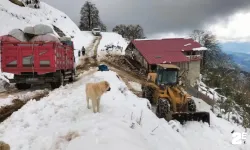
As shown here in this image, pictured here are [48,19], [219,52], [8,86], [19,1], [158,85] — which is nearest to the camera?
[158,85]

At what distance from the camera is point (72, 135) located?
23.4 ft

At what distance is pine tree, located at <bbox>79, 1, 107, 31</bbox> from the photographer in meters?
91.6

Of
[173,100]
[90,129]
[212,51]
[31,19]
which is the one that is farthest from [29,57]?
[212,51]

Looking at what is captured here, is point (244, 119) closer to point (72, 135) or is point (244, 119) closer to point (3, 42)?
point (3, 42)

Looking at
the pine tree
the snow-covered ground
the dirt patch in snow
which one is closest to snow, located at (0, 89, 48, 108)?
the dirt patch in snow

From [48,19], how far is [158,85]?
4807cm

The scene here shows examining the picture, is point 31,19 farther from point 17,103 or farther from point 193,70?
point 17,103

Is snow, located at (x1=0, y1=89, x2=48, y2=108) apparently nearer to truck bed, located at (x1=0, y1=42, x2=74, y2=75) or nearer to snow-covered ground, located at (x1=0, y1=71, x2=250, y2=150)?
truck bed, located at (x1=0, y1=42, x2=74, y2=75)

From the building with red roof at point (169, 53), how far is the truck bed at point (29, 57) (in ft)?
84.3

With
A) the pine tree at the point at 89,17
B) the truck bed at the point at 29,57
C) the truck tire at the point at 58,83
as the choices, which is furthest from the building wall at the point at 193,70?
the pine tree at the point at 89,17

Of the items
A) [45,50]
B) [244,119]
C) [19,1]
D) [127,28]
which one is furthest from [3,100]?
[127,28]

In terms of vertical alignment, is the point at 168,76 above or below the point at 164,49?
below

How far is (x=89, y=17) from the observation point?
93.6 m

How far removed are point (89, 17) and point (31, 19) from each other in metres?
44.4
